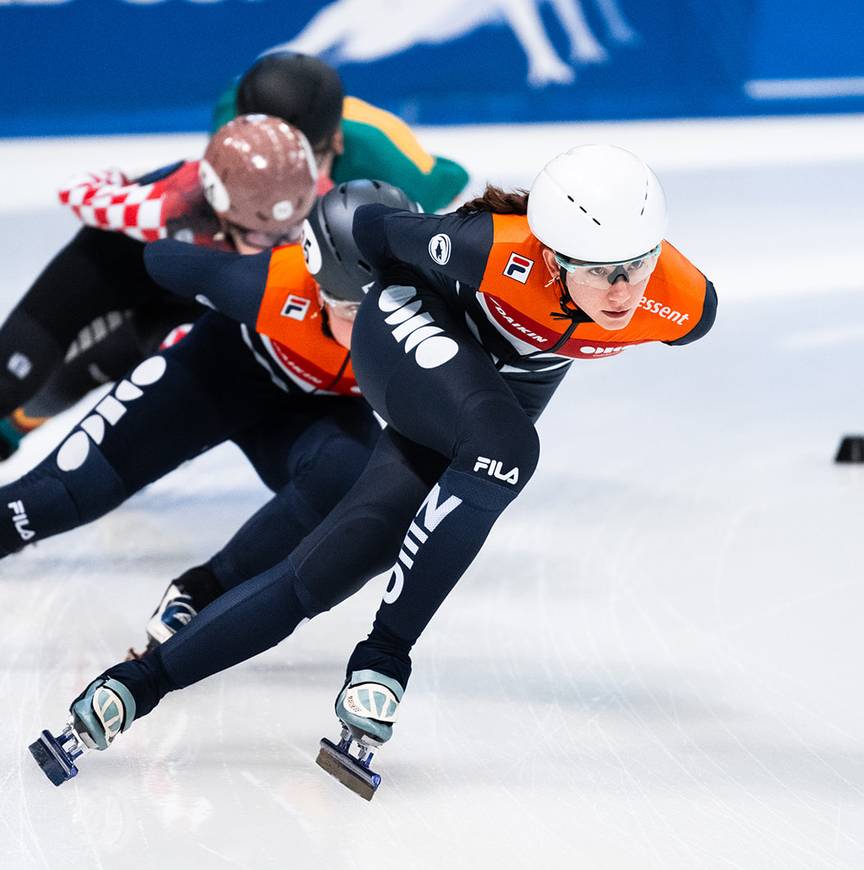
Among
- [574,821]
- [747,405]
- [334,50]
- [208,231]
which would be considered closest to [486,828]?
[574,821]

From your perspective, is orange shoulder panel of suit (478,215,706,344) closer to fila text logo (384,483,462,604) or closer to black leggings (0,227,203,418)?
fila text logo (384,483,462,604)

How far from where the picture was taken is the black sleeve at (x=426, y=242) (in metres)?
2.65

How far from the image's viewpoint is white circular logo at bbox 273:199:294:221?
3518 millimetres

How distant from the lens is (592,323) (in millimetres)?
2699

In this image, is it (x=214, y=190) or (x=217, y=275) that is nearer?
(x=217, y=275)

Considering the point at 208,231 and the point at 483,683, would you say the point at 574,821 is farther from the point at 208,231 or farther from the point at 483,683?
the point at 208,231

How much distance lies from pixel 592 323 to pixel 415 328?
0.33 m

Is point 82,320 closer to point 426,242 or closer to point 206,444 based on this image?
point 206,444

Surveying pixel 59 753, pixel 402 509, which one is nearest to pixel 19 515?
pixel 59 753

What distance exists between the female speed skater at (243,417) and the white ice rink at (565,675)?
0.27 meters

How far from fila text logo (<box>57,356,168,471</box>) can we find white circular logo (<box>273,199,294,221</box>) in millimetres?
455

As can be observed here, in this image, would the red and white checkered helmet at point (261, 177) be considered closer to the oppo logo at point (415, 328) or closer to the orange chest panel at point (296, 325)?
the orange chest panel at point (296, 325)

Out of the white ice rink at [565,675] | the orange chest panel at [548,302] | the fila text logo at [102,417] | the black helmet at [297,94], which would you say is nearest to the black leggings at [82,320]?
the white ice rink at [565,675]

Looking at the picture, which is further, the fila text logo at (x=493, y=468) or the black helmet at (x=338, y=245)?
the black helmet at (x=338, y=245)
